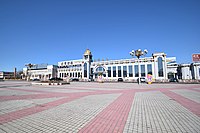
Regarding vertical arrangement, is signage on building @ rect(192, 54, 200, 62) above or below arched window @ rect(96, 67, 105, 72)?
above

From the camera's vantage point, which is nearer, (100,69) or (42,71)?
(100,69)

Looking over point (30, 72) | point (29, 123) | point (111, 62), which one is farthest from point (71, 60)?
point (29, 123)

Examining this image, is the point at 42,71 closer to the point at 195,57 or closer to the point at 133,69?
the point at 133,69

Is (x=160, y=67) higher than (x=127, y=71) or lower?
higher

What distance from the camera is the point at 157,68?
216 ft

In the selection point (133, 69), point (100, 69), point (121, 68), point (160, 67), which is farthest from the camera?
point (100, 69)

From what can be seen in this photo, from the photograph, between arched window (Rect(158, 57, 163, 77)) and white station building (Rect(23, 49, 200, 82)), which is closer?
white station building (Rect(23, 49, 200, 82))

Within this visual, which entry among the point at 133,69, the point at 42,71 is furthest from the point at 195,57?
the point at 42,71

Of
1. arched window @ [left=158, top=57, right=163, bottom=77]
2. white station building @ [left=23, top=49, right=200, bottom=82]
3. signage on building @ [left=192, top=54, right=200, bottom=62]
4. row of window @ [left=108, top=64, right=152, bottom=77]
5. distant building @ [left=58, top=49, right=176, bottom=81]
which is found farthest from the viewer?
row of window @ [left=108, top=64, right=152, bottom=77]

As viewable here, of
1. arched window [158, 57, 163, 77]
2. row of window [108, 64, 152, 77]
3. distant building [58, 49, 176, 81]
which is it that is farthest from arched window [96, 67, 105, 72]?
arched window [158, 57, 163, 77]

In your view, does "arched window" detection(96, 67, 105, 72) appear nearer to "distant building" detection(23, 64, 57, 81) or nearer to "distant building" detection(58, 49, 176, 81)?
"distant building" detection(58, 49, 176, 81)

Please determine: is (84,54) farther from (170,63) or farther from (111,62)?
(170,63)

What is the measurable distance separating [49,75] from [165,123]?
109 metres

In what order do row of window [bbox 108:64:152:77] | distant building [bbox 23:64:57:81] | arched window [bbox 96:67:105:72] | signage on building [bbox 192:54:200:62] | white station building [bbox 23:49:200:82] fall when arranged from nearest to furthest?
1. signage on building [bbox 192:54:200:62]
2. white station building [bbox 23:49:200:82]
3. row of window [bbox 108:64:152:77]
4. arched window [bbox 96:67:105:72]
5. distant building [bbox 23:64:57:81]
